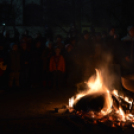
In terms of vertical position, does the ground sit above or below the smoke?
below

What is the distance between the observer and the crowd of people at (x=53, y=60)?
29.3ft

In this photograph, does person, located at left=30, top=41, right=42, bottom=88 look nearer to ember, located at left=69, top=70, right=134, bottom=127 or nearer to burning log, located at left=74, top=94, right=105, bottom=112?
ember, located at left=69, top=70, right=134, bottom=127

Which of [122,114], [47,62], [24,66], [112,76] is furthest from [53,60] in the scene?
[122,114]

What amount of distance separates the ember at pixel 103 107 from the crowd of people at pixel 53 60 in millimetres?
2988

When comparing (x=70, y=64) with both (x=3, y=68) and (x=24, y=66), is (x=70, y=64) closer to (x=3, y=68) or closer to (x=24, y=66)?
(x=24, y=66)

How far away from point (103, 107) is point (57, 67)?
3.72 m

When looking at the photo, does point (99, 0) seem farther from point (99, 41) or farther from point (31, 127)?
point (31, 127)

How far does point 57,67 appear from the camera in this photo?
8.98 meters

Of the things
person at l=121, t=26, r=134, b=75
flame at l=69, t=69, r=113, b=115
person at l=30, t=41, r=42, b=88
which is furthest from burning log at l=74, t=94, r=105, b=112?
person at l=30, t=41, r=42, b=88

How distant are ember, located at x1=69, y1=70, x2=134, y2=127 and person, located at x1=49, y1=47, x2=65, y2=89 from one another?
2.85m

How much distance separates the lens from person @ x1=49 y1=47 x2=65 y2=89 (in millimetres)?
8961

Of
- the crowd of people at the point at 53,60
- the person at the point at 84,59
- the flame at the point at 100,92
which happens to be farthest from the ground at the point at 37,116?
the person at the point at 84,59

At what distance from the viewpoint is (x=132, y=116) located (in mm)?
5250

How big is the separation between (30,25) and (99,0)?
18.3ft
